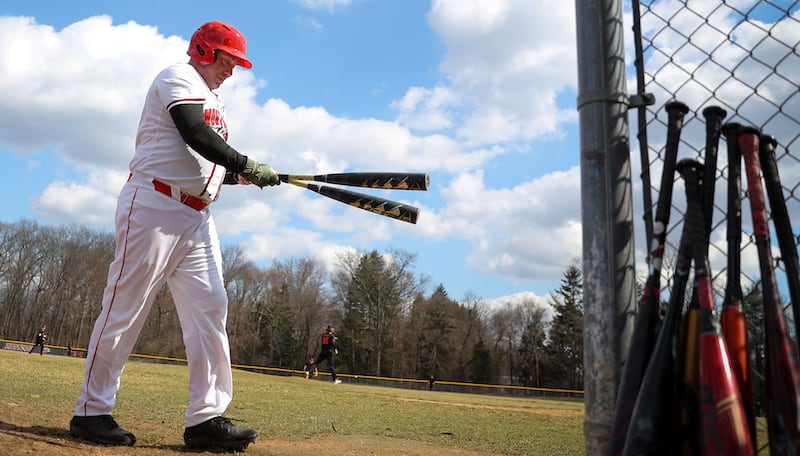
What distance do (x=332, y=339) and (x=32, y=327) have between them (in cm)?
5186

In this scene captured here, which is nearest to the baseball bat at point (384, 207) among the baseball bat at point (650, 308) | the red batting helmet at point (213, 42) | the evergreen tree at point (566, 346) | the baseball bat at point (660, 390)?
the red batting helmet at point (213, 42)

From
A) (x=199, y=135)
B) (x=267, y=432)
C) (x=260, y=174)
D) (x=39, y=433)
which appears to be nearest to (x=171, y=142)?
(x=199, y=135)

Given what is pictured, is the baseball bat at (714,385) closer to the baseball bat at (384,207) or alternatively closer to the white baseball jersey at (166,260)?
the baseball bat at (384,207)

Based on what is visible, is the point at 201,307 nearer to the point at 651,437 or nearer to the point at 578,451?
the point at 651,437

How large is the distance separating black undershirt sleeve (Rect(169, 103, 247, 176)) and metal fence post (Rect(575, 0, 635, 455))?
5.95ft

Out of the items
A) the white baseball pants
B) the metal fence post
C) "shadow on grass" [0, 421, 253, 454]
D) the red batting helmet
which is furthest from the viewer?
the red batting helmet

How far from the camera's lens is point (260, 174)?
3.40m

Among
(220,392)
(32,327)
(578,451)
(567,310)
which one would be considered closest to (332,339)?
(578,451)

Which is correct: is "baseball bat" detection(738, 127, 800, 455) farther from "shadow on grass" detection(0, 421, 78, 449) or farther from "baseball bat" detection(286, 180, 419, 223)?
"shadow on grass" detection(0, 421, 78, 449)

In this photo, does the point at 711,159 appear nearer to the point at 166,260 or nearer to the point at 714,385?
the point at 714,385

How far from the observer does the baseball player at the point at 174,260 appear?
301 centimetres

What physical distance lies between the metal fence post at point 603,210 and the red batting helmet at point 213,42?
2.04 meters

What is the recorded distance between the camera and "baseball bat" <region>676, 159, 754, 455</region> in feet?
4.70

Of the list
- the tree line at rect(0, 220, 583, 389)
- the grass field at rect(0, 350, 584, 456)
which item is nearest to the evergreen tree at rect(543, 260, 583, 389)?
the tree line at rect(0, 220, 583, 389)
